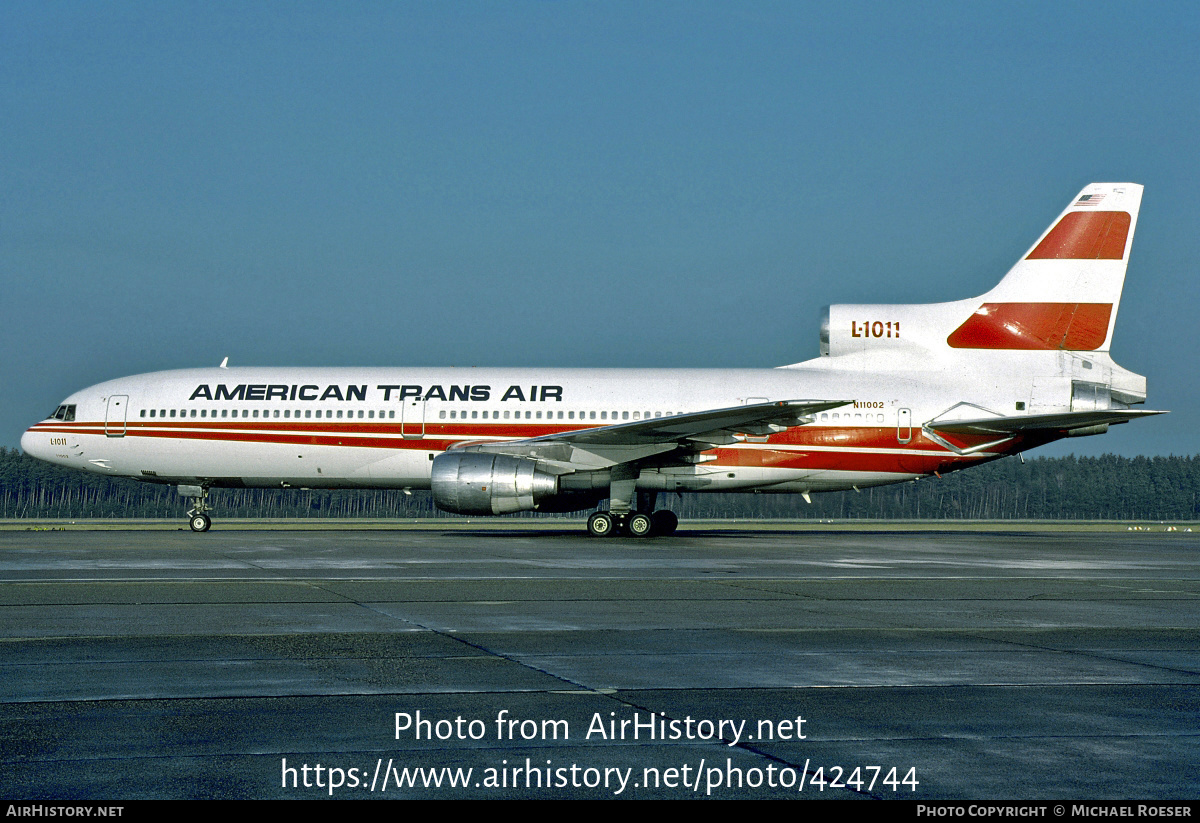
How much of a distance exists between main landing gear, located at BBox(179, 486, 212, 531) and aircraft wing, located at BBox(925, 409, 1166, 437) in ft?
62.0

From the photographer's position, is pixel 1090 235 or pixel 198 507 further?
pixel 198 507

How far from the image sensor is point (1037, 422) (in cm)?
2689

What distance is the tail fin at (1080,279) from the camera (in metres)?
28.5

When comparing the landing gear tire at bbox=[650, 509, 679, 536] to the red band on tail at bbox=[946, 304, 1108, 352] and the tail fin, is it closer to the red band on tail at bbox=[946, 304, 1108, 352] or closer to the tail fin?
the red band on tail at bbox=[946, 304, 1108, 352]

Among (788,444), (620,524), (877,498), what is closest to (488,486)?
(620,524)

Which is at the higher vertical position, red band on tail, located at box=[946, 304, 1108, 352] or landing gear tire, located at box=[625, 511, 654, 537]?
red band on tail, located at box=[946, 304, 1108, 352]

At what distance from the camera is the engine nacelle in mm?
25078

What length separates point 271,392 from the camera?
2920cm

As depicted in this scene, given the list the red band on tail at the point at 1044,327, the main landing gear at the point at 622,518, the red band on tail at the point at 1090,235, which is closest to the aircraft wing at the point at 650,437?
the main landing gear at the point at 622,518

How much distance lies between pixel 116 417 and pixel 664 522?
577 inches

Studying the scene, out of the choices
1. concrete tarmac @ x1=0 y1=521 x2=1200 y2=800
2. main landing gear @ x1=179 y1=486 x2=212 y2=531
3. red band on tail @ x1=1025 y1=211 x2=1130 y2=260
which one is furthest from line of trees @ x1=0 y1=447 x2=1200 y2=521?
concrete tarmac @ x1=0 y1=521 x2=1200 y2=800

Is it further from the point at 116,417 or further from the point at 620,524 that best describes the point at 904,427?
the point at 116,417

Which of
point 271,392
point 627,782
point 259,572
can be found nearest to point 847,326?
point 271,392

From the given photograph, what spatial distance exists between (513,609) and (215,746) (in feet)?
21.5
